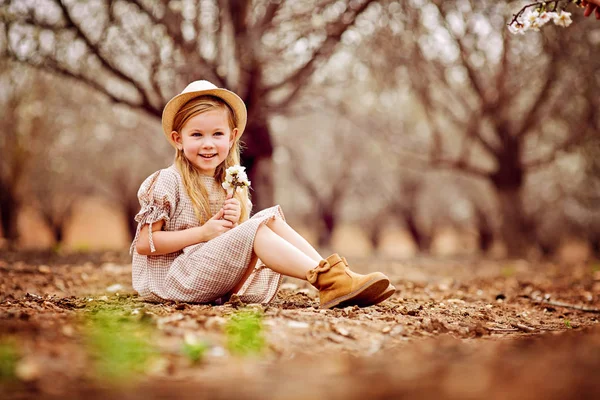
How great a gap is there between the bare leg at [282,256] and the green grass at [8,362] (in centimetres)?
167

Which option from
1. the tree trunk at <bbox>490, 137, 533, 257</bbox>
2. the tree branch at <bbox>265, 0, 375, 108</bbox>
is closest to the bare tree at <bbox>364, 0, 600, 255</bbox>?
the tree trunk at <bbox>490, 137, 533, 257</bbox>

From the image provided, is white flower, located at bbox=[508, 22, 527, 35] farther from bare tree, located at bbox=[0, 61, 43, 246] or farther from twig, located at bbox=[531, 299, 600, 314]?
bare tree, located at bbox=[0, 61, 43, 246]

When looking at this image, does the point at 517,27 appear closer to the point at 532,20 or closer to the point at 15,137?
the point at 532,20

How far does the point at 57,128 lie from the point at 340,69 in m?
8.09

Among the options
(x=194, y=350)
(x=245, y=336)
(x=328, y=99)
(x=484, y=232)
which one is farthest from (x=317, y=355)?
(x=484, y=232)

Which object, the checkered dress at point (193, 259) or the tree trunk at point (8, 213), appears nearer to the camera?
the checkered dress at point (193, 259)

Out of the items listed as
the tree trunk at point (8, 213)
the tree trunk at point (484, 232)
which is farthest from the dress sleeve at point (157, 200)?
the tree trunk at point (484, 232)

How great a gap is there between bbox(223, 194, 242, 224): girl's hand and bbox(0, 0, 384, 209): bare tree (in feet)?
15.0

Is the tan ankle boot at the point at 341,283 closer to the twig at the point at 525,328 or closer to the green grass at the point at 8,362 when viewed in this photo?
the twig at the point at 525,328

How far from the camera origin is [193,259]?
361 cm

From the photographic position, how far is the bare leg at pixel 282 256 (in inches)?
136

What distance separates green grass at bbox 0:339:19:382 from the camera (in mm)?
1857

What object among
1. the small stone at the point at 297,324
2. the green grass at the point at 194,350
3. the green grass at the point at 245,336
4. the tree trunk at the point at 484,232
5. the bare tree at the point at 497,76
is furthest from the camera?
the tree trunk at the point at 484,232

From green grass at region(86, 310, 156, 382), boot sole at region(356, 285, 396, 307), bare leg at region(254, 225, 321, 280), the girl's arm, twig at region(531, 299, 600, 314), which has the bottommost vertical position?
twig at region(531, 299, 600, 314)
